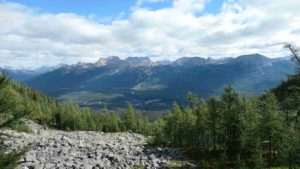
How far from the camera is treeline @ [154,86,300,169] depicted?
6881 centimetres

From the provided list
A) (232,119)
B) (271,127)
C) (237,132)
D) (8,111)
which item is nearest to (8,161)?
(8,111)

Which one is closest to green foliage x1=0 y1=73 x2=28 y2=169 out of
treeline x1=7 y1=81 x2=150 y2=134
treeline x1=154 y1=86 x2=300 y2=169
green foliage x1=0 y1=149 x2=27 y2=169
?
green foliage x1=0 y1=149 x2=27 y2=169

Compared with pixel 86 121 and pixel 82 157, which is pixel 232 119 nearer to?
pixel 82 157

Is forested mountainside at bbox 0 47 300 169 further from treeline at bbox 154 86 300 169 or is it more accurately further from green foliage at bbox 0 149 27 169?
green foliage at bbox 0 149 27 169

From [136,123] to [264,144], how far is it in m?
83.0

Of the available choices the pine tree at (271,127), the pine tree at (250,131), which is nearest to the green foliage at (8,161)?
the pine tree at (250,131)

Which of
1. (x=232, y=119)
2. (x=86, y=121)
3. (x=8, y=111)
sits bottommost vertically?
(x=86, y=121)

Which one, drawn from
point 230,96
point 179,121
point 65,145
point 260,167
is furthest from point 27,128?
point 260,167

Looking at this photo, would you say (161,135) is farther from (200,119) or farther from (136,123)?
(136,123)

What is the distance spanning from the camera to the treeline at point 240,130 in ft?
226

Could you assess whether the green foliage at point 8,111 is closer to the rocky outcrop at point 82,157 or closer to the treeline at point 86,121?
the rocky outcrop at point 82,157

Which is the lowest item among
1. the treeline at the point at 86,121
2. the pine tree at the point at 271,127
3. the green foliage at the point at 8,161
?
the treeline at the point at 86,121

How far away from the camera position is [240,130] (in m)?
80.8

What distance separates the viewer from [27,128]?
404ft
